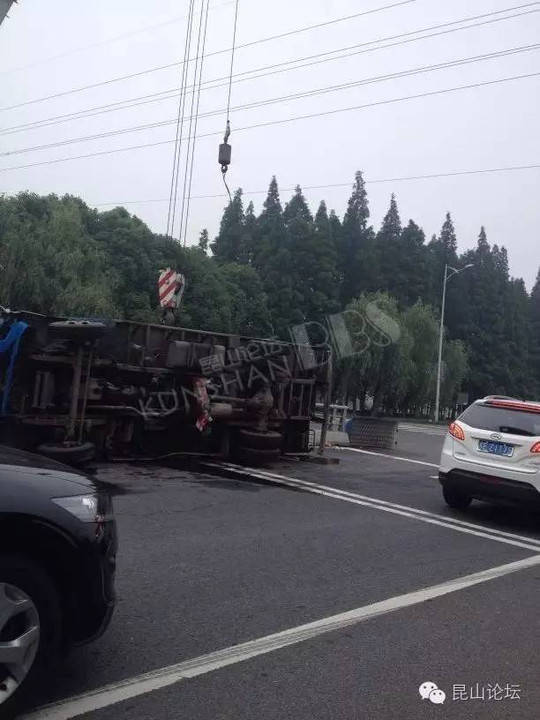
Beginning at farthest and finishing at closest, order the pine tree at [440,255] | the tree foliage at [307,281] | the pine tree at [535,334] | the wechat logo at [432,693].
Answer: the pine tree at [535,334], the pine tree at [440,255], the tree foliage at [307,281], the wechat logo at [432,693]

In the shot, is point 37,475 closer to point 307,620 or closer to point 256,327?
point 307,620

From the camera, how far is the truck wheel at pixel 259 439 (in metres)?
12.6

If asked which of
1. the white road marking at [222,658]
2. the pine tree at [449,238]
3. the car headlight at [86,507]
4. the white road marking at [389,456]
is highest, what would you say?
the pine tree at [449,238]

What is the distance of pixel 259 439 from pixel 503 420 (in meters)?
4.82

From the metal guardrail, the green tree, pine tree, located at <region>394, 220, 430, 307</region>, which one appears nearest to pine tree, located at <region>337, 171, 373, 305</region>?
pine tree, located at <region>394, 220, 430, 307</region>

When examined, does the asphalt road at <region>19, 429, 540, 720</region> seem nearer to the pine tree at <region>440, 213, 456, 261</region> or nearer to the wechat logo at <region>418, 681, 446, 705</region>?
the wechat logo at <region>418, 681, 446, 705</region>

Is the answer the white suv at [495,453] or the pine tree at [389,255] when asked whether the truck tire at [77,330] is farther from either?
the pine tree at [389,255]

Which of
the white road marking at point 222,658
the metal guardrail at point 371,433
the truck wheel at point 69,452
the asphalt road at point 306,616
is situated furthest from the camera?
the metal guardrail at point 371,433

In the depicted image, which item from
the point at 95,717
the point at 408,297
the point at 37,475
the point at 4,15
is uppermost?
Answer: the point at 408,297

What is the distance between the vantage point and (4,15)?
827 cm

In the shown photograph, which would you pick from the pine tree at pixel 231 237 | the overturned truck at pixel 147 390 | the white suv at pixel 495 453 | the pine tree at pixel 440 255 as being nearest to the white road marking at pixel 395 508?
the white suv at pixel 495 453

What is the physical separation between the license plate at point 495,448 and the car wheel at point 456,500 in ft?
3.18

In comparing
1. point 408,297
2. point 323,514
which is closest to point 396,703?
point 323,514

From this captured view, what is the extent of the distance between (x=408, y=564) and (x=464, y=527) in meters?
2.39
